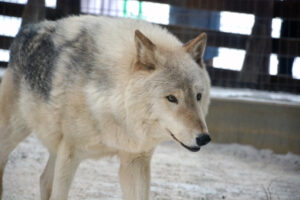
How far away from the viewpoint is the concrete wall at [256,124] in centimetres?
698

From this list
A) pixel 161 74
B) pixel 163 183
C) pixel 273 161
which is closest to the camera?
pixel 161 74

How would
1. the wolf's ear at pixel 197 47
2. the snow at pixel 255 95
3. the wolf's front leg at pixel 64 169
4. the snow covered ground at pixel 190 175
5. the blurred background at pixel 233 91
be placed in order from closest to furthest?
the wolf's ear at pixel 197 47
the wolf's front leg at pixel 64 169
the snow covered ground at pixel 190 175
the blurred background at pixel 233 91
the snow at pixel 255 95

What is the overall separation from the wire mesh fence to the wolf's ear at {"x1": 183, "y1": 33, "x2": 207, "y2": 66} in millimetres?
4027

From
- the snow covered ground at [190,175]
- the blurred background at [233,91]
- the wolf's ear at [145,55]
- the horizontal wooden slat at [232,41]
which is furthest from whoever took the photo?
the horizontal wooden slat at [232,41]

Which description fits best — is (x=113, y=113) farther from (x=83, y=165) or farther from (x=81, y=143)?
(x=83, y=165)

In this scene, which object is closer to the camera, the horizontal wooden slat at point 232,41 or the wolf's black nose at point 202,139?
the wolf's black nose at point 202,139

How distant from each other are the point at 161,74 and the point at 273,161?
3.81 m

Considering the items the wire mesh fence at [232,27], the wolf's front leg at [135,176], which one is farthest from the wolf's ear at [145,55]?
the wire mesh fence at [232,27]

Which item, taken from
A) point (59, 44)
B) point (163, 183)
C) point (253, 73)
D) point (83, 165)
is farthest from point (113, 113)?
point (253, 73)

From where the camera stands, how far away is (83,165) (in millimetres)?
5812

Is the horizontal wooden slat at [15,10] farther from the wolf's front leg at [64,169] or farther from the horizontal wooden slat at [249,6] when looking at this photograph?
the wolf's front leg at [64,169]

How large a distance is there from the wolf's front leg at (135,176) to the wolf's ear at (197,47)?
2.69ft

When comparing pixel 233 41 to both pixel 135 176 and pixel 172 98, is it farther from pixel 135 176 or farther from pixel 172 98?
pixel 172 98

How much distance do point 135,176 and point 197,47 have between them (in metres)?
1.08
